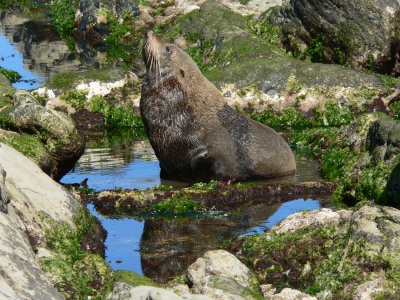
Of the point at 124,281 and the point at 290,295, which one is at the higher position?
the point at 124,281

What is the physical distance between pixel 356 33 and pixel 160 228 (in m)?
11.4

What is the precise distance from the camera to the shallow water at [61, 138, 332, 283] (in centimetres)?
1039

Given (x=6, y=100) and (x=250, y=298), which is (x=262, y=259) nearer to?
(x=250, y=298)

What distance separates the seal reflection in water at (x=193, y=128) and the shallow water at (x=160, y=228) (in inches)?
23.0

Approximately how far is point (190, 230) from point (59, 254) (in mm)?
2884

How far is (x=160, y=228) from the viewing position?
460 inches

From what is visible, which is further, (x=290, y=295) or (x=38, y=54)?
(x=38, y=54)

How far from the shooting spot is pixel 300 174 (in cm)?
1470

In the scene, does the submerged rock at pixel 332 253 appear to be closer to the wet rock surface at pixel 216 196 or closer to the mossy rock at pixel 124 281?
the mossy rock at pixel 124 281

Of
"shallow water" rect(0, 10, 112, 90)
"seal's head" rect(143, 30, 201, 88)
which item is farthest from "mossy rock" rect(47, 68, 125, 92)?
"seal's head" rect(143, 30, 201, 88)

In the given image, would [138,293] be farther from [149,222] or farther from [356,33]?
[356,33]

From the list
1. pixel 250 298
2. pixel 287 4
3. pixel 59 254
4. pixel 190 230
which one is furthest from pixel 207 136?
pixel 287 4

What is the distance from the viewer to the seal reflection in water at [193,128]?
13.9 m

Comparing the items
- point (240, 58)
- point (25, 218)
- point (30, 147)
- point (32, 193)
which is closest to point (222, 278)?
point (25, 218)
